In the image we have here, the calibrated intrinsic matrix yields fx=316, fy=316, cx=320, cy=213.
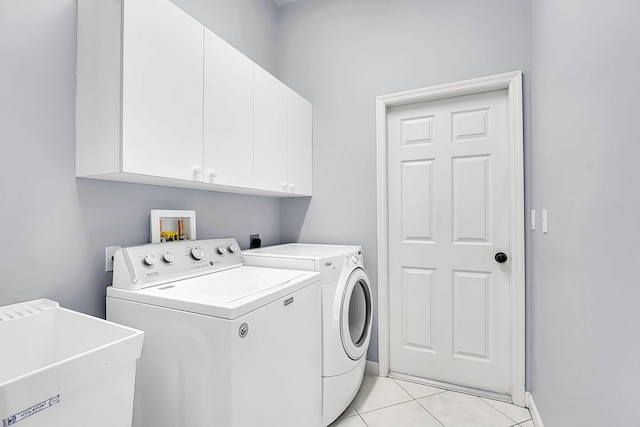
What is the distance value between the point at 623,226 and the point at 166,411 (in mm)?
1574

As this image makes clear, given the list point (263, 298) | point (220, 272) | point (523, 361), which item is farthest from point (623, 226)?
point (220, 272)

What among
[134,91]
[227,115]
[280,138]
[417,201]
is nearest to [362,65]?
[280,138]

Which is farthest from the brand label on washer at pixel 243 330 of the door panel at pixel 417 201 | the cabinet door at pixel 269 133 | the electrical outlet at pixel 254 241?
the door panel at pixel 417 201

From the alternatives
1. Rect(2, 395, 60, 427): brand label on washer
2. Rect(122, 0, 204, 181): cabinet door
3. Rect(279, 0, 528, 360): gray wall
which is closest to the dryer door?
Rect(279, 0, 528, 360): gray wall

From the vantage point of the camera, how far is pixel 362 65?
8.01ft

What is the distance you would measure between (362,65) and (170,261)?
196 centimetres

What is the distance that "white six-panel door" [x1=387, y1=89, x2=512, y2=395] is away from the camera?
6.86 ft

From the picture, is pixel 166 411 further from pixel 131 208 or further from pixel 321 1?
pixel 321 1

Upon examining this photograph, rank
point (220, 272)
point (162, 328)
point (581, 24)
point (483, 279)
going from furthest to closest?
point (483, 279) < point (220, 272) < point (162, 328) < point (581, 24)

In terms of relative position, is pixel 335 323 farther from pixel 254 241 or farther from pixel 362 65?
pixel 362 65

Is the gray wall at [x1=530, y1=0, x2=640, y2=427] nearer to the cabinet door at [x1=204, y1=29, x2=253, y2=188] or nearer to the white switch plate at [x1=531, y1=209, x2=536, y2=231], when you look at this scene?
the white switch plate at [x1=531, y1=209, x2=536, y2=231]

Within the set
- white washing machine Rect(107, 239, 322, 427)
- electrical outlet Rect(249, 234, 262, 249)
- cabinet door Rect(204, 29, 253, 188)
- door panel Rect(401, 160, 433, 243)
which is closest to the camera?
white washing machine Rect(107, 239, 322, 427)

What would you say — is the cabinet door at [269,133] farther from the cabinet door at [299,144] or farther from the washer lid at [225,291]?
the washer lid at [225,291]

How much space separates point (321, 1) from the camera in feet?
8.51
